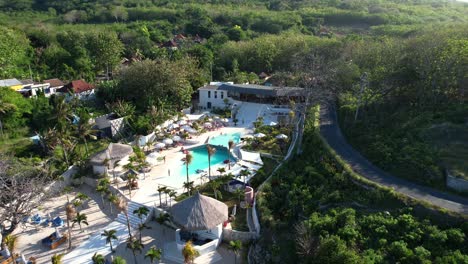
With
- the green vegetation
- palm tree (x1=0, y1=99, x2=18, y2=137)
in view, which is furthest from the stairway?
palm tree (x1=0, y1=99, x2=18, y2=137)

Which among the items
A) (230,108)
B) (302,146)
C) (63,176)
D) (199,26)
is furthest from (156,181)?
(199,26)

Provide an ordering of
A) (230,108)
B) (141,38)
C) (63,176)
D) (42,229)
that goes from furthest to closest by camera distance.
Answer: (141,38) < (230,108) < (63,176) < (42,229)

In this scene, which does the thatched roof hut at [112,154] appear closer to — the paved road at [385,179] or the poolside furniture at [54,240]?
the poolside furniture at [54,240]

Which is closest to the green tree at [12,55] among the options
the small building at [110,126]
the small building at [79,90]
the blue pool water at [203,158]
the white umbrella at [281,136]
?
the small building at [79,90]

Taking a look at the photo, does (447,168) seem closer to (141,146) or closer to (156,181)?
(156,181)

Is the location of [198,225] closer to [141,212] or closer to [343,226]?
[141,212]
